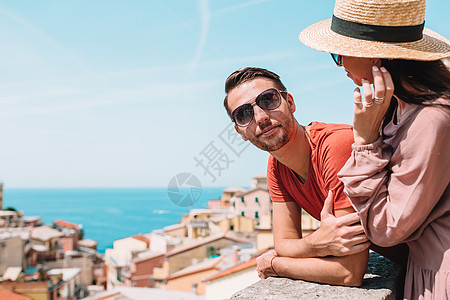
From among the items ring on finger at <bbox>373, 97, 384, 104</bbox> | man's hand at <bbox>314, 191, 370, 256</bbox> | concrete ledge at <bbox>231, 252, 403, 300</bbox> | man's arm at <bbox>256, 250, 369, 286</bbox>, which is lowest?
concrete ledge at <bbox>231, 252, 403, 300</bbox>

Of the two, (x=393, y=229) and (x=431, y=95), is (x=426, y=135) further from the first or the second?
(x=393, y=229)

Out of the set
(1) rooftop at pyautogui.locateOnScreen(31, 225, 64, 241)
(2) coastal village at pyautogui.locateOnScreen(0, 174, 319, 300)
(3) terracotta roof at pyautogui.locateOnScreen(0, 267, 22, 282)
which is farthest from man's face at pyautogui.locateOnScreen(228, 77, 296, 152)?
(1) rooftop at pyautogui.locateOnScreen(31, 225, 64, 241)

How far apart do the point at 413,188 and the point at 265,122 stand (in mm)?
698

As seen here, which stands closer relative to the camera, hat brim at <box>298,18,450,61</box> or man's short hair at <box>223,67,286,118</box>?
hat brim at <box>298,18,450,61</box>

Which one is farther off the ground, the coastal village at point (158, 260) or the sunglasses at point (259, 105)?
the sunglasses at point (259, 105)

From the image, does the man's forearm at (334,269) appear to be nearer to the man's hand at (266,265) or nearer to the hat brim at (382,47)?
the man's hand at (266,265)

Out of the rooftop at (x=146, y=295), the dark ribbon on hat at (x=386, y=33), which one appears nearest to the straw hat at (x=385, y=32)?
the dark ribbon on hat at (x=386, y=33)

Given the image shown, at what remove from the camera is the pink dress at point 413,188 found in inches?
53.7

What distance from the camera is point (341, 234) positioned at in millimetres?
1687

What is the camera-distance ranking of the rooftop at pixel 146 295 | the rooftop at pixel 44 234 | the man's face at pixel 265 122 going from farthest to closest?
1. the rooftop at pixel 44 234
2. the rooftop at pixel 146 295
3. the man's face at pixel 265 122

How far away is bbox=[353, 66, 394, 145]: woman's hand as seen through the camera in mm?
1437

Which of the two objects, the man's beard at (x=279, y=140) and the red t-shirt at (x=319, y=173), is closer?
the red t-shirt at (x=319, y=173)

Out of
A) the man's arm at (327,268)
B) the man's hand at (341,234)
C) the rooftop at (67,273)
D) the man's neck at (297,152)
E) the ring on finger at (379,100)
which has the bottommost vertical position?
the rooftop at (67,273)

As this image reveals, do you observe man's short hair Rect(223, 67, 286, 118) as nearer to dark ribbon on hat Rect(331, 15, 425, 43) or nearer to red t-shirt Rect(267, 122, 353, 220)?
red t-shirt Rect(267, 122, 353, 220)
